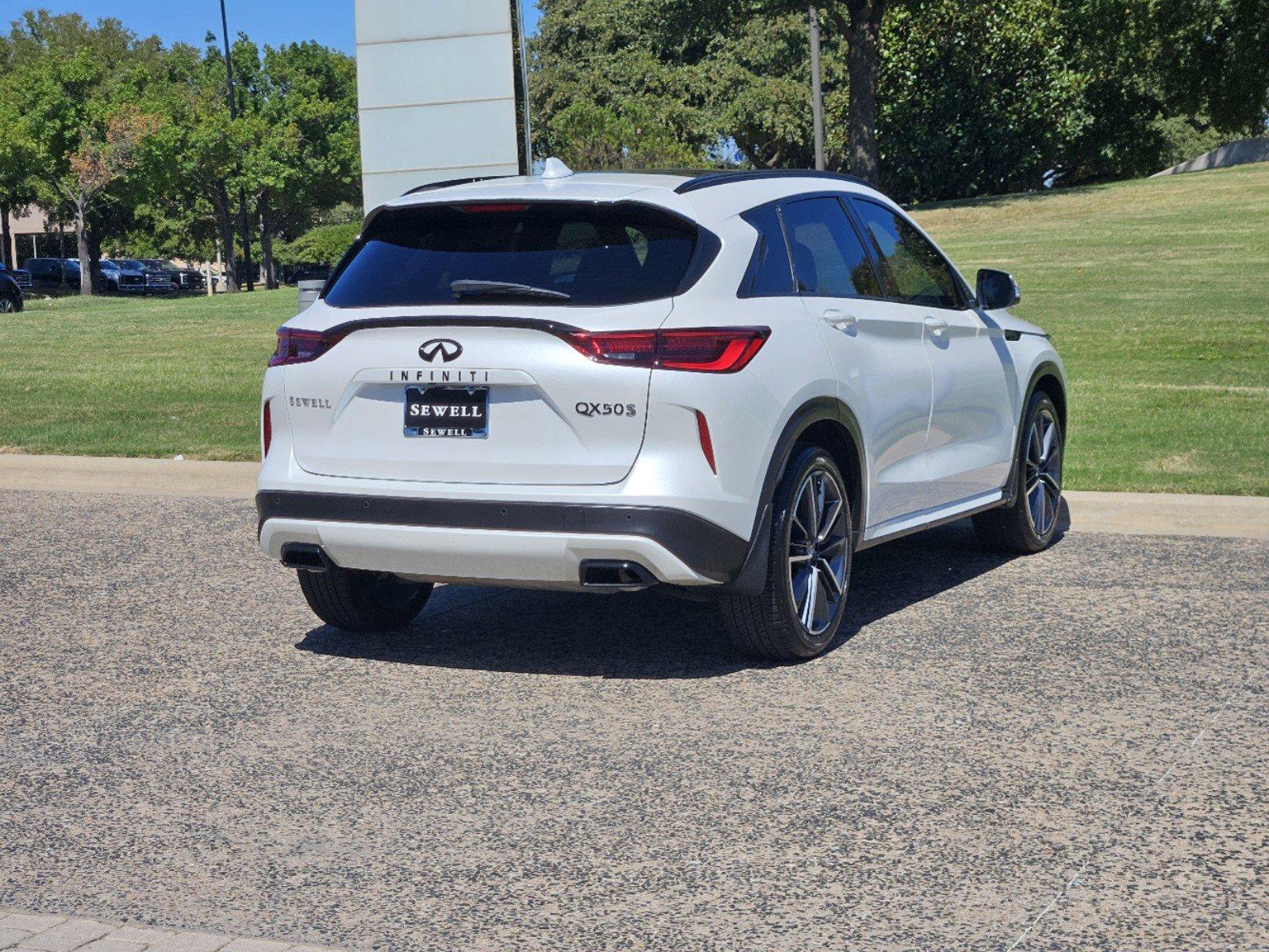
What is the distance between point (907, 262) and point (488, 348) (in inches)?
101

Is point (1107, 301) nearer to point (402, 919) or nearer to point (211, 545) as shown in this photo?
point (211, 545)

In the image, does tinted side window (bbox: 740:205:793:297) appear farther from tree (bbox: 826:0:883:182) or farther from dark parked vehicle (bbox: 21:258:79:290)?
dark parked vehicle (bbox: 21:258:79:290)

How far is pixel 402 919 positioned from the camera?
3863 millimetres

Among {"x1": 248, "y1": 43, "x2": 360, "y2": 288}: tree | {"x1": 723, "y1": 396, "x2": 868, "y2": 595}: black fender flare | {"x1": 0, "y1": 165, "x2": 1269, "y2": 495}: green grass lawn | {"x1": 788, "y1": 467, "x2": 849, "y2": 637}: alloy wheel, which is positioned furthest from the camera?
{"x1": 248, "y1": 43, "x2": 360, "y2": 288}: tree

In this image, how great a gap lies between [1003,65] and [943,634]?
173ft

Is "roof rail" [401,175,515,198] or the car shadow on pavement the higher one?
"roof rail" [401,175,515,198]

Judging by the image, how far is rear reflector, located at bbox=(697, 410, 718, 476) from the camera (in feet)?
18.2

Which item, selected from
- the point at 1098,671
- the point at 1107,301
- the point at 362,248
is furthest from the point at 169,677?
the point at 1107,301

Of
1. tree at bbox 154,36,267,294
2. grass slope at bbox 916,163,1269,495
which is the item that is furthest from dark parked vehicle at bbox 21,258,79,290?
grass slope at bbox 916,163,1269,495

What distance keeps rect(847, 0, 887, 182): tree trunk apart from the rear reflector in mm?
27472

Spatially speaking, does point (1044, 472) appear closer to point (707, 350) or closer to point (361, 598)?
point (707, 350)

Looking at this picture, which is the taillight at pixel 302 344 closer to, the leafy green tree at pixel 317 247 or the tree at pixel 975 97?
the tree at pixel 975 97

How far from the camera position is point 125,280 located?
6625 centimetres

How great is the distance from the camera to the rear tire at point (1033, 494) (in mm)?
8211
